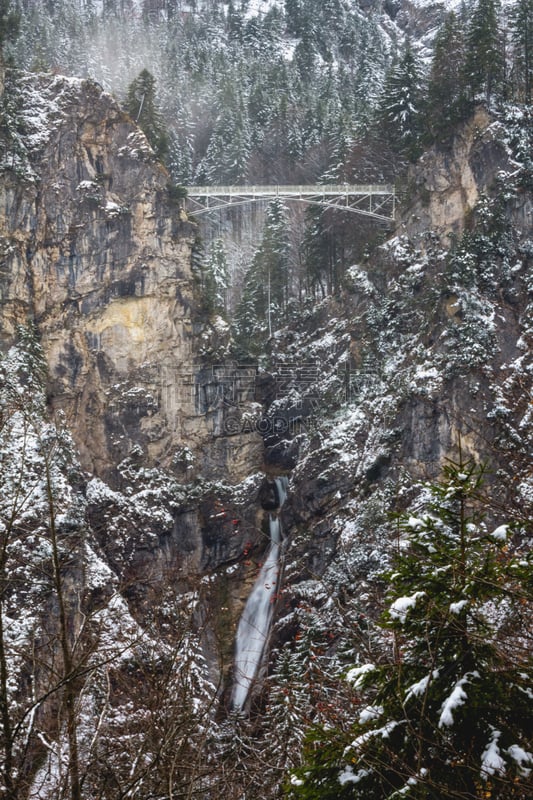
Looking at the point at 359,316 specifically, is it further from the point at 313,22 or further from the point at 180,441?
the point at 313,22

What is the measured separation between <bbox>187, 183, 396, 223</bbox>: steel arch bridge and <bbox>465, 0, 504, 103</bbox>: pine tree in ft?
21.3

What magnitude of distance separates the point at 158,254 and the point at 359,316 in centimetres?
1097

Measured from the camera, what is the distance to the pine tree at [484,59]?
39.1 m

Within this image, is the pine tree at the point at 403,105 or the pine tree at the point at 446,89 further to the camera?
the pine tree at the point at 403,105

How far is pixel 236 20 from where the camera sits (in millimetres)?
81938

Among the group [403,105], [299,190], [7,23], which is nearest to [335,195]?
[299,190]

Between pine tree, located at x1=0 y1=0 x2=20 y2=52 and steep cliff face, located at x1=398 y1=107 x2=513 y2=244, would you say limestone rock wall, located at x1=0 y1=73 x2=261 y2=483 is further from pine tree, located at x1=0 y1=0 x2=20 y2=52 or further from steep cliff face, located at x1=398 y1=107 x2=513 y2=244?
steep cliff face, located at x1=398 y1=107 x2=513 y2=244

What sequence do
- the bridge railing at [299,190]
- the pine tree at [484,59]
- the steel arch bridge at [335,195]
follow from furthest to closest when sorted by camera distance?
the bridge railing at [299,190]
the steel arch bridge at [335,195]
the pine tree at [484,59]

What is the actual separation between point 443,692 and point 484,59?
128 ft

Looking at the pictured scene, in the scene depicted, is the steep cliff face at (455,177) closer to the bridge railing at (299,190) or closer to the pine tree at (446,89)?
the pine tree at (446,89)

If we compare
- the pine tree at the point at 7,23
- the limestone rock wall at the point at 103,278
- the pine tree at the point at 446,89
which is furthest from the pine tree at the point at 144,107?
the pine tree at the point at 446,89

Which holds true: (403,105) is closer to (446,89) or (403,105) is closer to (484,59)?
(446,89)

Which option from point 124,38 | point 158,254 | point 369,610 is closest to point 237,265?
point 158,254

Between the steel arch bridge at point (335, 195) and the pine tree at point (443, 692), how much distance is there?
123 ft
